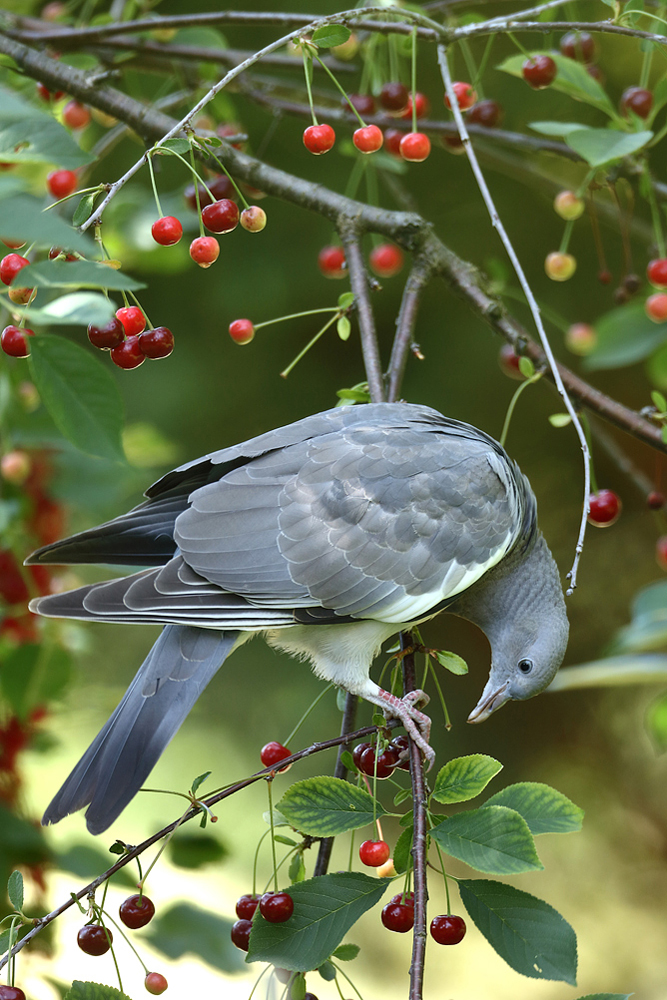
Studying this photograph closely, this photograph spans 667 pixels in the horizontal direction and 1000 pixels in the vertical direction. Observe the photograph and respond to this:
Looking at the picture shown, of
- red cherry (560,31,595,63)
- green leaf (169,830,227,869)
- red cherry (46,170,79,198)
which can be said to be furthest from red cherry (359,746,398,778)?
red cherry (560,31,595,63)

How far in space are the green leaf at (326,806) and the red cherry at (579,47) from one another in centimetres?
156

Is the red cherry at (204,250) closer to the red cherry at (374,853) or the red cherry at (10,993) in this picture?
the red cherry at (374,853)

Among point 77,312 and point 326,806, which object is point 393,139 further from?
point 326,806

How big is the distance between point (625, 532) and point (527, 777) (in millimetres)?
1112

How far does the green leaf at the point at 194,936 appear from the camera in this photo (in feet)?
5.03

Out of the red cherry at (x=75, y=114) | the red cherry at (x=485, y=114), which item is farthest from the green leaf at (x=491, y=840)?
the red cherry at (x=75, y=114)

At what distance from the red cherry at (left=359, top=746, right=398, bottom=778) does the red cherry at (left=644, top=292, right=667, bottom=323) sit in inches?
40.2

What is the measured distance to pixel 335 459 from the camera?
1480mm

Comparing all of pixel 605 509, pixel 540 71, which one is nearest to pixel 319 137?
pixel 540 71

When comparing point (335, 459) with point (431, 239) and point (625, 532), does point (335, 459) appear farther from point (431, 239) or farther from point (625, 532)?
point (625, 532)

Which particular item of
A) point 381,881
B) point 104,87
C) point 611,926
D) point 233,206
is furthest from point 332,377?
point 611,926

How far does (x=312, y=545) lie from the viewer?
1.48m

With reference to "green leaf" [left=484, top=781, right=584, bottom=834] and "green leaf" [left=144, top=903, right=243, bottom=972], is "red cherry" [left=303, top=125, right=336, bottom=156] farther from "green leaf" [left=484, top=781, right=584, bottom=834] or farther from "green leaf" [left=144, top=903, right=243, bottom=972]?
"green leaf" [left=144, top=903, right=243, bottom=972]

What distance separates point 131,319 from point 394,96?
0.88 metres
